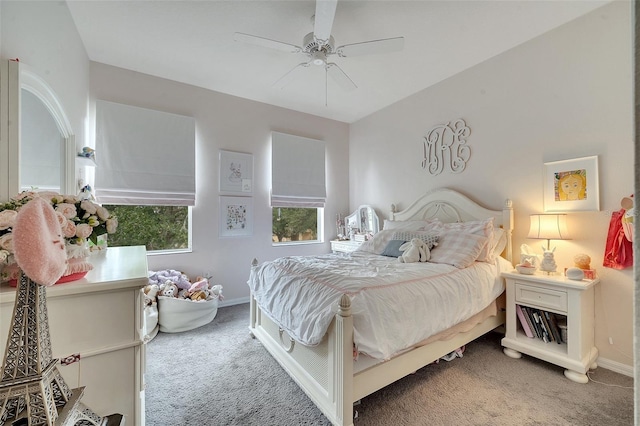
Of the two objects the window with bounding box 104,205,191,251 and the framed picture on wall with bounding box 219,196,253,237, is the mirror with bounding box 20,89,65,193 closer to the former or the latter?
the window with bounding box 104,205,191,251

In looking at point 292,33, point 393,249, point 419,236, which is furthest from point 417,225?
point 292,33

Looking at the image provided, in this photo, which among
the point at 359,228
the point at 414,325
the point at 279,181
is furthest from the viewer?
the point at 359,228

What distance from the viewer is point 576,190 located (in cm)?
220

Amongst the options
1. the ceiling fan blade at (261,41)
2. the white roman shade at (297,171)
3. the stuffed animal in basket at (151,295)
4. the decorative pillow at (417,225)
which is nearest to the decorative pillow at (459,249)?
the decorative pillow at (417,225)

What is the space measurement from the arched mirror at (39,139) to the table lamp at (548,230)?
3.36 m

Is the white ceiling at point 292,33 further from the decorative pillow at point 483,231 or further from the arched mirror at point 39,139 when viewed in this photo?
the decorative pillow at point 483,231

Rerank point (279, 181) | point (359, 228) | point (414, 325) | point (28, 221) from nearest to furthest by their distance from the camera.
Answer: point (28, 221) → point (414, 325) → point (279, 181) → point (359, 228)

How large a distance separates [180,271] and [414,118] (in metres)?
3.57

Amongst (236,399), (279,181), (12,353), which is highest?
(279,181)

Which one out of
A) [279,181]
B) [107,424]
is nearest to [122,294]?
[107,424]

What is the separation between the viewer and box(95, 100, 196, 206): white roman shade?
9.41 ft

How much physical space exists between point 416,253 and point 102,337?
2.18m

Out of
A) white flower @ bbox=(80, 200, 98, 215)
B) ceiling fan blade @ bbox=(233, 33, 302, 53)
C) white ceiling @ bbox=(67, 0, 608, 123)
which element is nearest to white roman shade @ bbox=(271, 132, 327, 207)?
white ceiling @ bbox=(67, 0, 608, 123)

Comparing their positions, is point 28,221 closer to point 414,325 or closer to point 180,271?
point 414,325
